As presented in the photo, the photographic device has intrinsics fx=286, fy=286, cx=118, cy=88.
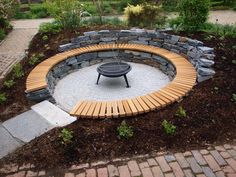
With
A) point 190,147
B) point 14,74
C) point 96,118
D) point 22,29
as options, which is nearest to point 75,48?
point 14,74

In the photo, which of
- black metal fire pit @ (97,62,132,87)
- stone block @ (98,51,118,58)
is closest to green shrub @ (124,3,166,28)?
stone block @ (98,51,118,58)

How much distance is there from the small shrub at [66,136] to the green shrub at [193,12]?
4.25 metres

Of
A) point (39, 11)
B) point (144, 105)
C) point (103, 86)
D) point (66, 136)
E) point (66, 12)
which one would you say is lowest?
point (103, 86)

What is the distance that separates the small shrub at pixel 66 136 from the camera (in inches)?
138

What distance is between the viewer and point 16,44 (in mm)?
8930

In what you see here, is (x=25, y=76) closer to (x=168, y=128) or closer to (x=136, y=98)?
(x=136, y=98)

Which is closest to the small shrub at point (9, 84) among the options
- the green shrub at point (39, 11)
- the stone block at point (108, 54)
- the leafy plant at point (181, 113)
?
the stone block at point (108, 54)

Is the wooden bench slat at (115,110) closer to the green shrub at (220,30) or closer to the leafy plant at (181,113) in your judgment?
the leafy plant at (181,113)

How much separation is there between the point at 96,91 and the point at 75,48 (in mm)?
1790

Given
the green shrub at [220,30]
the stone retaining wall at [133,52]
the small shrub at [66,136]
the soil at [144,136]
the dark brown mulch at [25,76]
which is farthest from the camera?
the green shrub at [220,30]

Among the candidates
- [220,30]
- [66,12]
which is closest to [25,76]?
[66,12]

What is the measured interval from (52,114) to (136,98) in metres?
1.27

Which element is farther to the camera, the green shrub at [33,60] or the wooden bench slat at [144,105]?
the green shrub at [33,60]

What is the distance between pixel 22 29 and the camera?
36.1 feet
